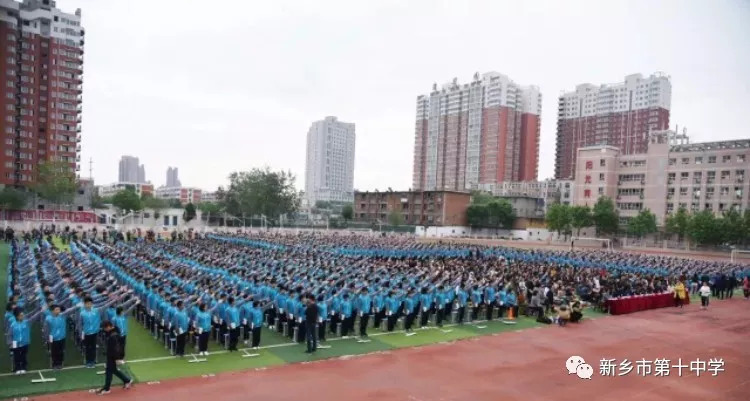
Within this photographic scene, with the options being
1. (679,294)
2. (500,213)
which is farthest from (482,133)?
(679,294)

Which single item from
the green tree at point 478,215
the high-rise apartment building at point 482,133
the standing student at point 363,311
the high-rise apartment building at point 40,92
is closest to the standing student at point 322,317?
the standing student at point 363,311

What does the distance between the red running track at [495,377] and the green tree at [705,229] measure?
35185 millimetres

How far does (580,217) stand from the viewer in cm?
5612

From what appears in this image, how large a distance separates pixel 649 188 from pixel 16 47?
72.2 m

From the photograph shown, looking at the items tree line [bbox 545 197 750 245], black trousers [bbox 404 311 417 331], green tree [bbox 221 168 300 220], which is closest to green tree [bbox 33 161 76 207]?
green tree [bbox 221 168 300 220]

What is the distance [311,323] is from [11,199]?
5122 centimetres

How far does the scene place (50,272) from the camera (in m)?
15.1

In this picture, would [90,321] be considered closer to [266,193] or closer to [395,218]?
[266,193]

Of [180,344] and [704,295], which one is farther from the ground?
[180,344]

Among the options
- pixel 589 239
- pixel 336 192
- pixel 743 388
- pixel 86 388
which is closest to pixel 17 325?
pixel 86 388

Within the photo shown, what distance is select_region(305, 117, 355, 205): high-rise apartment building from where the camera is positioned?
Answer: 456 ft

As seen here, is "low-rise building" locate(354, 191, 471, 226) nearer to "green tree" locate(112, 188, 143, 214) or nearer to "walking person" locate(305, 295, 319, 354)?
"green tree" locate(112, 188, 143, 214)

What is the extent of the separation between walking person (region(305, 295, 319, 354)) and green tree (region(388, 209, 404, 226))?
204ft

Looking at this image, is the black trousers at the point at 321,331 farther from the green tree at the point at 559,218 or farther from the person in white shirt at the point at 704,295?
the green tree at the point at 559,218
